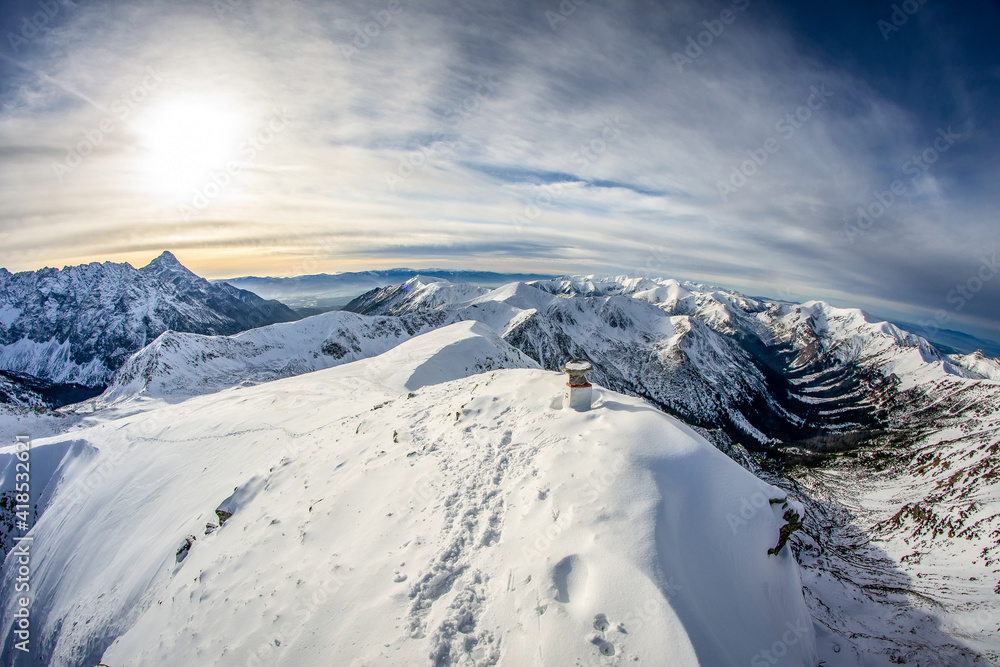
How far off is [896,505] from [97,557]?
11158 cm

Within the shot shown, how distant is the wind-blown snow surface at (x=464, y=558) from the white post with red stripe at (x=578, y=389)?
2.15ft

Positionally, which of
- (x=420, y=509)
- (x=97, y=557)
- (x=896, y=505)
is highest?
(x=420, y=509)

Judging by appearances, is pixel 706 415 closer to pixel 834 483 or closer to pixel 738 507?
pixel 834 483

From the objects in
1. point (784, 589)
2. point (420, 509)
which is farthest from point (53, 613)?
point (784, 589)

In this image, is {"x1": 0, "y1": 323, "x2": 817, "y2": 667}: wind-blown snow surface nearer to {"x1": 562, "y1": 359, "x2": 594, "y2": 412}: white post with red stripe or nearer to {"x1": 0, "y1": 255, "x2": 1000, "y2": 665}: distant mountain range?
{"x1": 562, "y1": 359, "x2": 594, "y2": 412}: white post with red stripe

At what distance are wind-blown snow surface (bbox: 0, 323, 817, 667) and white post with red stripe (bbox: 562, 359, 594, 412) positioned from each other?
2.15ft

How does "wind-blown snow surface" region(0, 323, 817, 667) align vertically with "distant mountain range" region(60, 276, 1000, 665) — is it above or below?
above

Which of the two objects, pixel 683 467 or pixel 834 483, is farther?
pixel 834 483

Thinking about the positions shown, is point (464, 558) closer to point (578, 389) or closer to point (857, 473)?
point (578, 389)

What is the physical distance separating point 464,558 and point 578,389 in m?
6.47

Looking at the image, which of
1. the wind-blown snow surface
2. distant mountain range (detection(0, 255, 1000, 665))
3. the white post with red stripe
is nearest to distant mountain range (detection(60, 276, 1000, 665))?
distant mountain range (detection(0, 255, 1000, 665))

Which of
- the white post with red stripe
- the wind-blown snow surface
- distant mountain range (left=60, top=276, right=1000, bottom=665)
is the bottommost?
distant mountain range (left=60, top=276, right=1000, bottom=665)

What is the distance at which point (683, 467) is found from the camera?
923 cm

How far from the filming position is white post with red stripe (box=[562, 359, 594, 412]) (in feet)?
40.8
